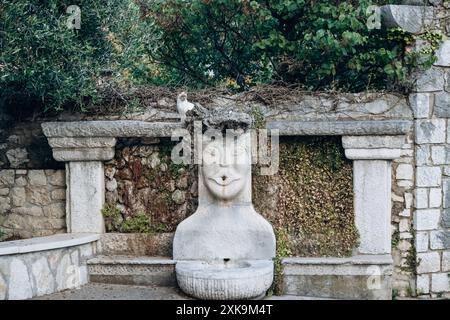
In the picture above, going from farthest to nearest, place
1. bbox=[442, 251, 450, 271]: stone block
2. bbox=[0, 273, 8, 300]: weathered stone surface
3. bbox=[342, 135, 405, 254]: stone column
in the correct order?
bbox=[442, 251, 450, 271]: stone block → bbox=[342, 135, 405, 254]: stone column → bbox=[0, 273, 8, 300]: weathered stone surface

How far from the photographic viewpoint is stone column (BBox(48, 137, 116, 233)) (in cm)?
625

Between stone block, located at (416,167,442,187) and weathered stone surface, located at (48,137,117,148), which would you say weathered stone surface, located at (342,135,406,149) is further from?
weathered stone surface, located at (48,137,117,148)

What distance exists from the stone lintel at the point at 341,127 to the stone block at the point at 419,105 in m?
0.24

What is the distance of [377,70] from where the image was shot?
703cm

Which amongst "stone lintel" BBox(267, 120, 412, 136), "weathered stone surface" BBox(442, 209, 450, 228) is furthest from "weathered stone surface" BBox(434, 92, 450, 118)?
"weathered stone surface" BBox(442, 209, 450, 228)

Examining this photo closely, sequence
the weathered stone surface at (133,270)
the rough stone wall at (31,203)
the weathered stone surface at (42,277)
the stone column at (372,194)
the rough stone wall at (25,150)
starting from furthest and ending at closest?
the rough stone wall at (25,150) < the rough stone wall at (31,203) < the stone column at (372,194) < the weathered stone surface at (133,270) < the weathered stone surface at (42,277)

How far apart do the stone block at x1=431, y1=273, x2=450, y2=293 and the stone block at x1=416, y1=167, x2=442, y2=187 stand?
36.8 inches

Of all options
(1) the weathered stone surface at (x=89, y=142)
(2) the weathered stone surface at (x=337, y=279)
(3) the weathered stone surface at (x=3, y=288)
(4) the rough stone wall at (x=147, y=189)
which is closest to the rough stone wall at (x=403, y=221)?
(2) the weathered stone surface at (x=337, y=279)

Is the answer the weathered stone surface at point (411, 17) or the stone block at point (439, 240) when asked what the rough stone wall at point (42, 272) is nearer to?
the stone block at point (439, 240)

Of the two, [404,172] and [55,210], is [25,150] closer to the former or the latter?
[55,210]

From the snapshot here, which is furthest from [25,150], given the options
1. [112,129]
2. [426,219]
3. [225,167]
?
[426,219]

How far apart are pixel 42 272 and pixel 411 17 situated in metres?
4.45

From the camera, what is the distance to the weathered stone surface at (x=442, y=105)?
20.9 ft

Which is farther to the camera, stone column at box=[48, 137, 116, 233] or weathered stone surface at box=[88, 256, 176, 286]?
stone column at box=[48, 137, 116, 233]
